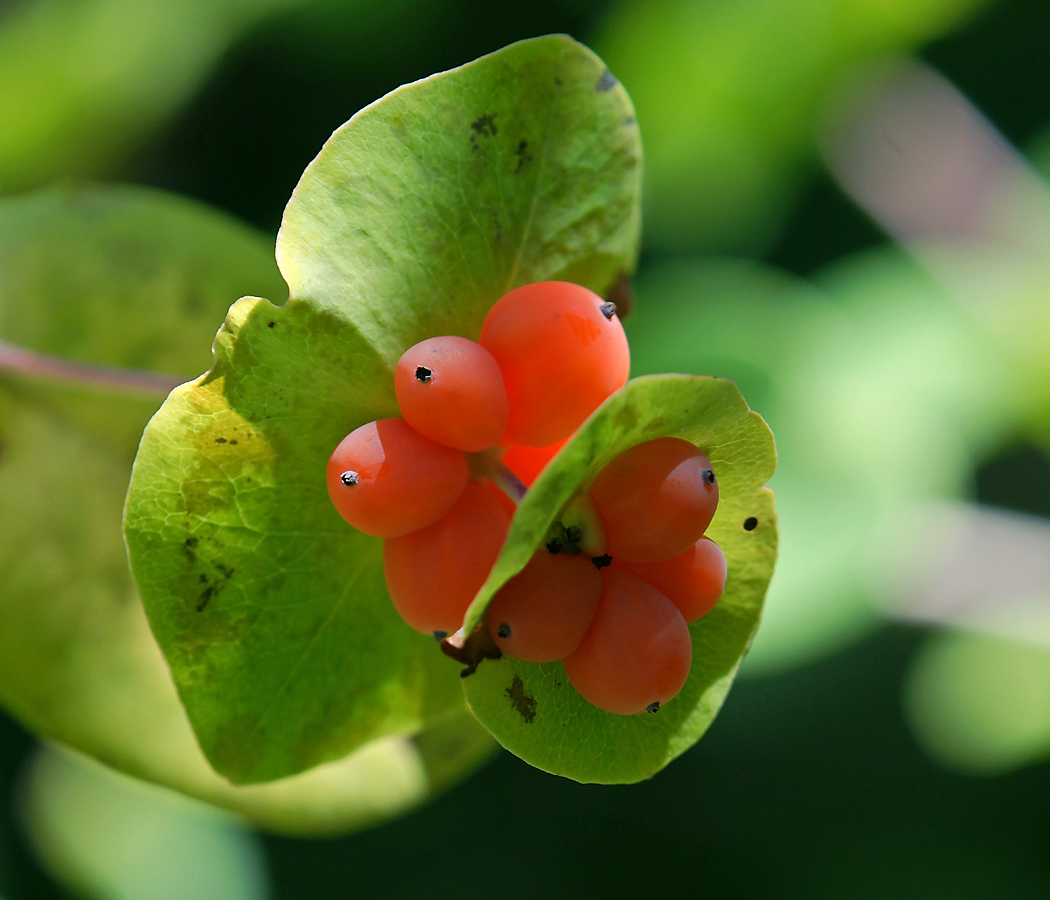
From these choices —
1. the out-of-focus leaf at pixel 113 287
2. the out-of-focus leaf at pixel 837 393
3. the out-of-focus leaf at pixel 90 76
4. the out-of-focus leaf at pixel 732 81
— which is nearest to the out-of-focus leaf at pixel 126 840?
the out-of-focus leaf at pixel 113 287

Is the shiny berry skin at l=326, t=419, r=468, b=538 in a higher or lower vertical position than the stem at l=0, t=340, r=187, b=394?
higher

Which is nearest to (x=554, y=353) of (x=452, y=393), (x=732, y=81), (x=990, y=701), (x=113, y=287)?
(x=452, y=393)

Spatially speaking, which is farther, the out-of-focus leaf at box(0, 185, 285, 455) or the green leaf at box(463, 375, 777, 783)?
the out-of-focus leaf at box(0, 185, 285, 455)

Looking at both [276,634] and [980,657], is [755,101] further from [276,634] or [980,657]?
[276,634]

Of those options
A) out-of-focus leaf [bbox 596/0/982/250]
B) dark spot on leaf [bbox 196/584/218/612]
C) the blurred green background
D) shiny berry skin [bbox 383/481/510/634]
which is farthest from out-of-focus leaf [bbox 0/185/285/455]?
out-of-focus leaf [bbox 596/0/982/250]

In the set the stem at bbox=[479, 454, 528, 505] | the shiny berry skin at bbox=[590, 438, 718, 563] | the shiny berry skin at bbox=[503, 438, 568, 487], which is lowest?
the shiny berry skin at bbox=[503, 438, 568, 487]

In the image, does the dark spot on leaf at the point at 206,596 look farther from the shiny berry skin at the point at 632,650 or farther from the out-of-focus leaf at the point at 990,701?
the out-of-focus leaf at the point at 990,701

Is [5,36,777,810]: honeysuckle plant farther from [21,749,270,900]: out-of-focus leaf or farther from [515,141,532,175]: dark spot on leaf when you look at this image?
[21,749,270,900]: out-of-focus leaf

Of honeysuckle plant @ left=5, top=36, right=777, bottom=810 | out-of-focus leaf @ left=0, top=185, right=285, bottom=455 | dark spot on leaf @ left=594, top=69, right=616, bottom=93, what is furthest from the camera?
out-of-focus leaf @ left=0, top=185, right=285, bottom=455
